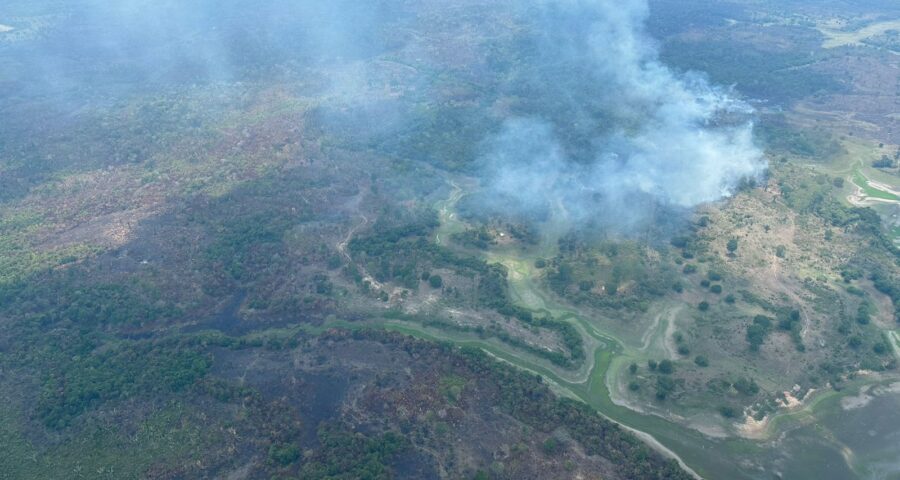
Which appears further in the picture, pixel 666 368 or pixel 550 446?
pixel 666 368

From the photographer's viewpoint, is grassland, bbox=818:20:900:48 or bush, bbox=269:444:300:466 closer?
bush, bbox=269:444:300:466

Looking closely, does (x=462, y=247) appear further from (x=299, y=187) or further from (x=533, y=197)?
(x=299, y=187)

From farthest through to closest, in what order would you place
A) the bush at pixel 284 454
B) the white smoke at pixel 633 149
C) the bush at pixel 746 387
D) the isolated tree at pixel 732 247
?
the white smoke at pixel 633 149
the isolated tree at pixel 732 247
the bush at pixel 746 387
the bush at pixel 284 454

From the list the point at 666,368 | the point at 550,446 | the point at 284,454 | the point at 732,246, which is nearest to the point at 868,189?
the point at 732,246

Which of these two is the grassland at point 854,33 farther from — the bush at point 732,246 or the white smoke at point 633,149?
the bush at point 732,246

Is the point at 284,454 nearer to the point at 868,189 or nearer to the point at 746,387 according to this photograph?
the point at 746,387

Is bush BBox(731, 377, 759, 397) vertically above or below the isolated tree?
below

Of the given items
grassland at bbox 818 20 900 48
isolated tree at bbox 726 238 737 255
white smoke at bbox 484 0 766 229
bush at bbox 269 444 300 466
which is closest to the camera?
bush at bbox 269 444 300 466

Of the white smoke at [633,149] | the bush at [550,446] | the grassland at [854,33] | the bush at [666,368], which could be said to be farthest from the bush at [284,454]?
the grassland at [854,33]

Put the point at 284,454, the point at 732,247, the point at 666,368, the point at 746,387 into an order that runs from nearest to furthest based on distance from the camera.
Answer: the point at 284,454 < the point at 746,387 < the point at 666,368 < the point at 732,247

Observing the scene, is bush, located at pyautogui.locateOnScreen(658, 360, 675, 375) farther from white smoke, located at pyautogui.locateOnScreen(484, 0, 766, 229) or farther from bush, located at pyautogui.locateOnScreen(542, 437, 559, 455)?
white smoke, located at pyautogui.locateOnScreen(484, 0, 766, 229)

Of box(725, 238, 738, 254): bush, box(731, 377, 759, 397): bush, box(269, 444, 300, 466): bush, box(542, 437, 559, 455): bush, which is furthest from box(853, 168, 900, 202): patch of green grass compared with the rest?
box(269, 444, 300, 466): bush

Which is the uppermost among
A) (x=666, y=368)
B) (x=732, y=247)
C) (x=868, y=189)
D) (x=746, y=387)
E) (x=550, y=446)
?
(x=868, y=189)
